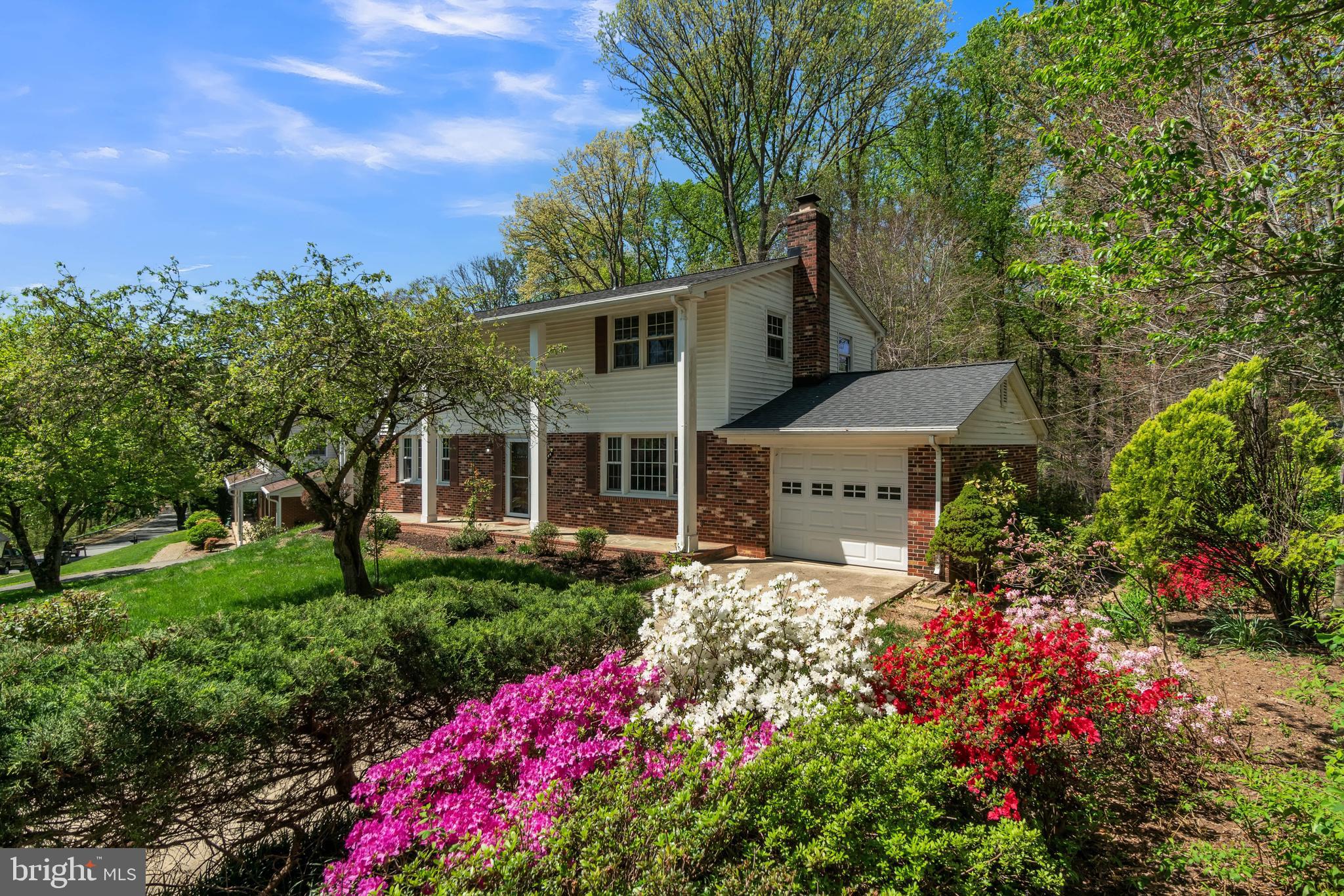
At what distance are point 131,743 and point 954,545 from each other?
375 inches

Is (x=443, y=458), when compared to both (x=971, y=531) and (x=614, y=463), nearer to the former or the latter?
(x=614, y=463)

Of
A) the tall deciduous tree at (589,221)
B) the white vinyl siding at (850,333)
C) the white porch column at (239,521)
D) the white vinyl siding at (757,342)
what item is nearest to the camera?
the white vinyl siding at (757,342)

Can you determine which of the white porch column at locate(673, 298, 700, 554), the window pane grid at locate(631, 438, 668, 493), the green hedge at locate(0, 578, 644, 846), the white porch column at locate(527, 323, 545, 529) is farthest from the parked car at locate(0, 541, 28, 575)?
the green hedge at locate(0, 578, 644, 846)

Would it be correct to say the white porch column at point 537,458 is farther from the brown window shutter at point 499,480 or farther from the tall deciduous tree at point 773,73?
the tall deciduous tree at point 773,73

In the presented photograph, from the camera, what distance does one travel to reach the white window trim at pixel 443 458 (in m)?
17.2

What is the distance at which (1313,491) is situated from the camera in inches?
251

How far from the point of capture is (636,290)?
1334 cm

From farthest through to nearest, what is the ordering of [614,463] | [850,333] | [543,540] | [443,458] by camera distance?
[443,458], [850,333], [614,463], [543,540]

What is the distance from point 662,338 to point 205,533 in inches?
1028

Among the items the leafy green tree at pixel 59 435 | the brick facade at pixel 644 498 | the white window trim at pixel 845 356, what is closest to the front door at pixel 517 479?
the brick facade at pixel 644 498

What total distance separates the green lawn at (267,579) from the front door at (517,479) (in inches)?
142

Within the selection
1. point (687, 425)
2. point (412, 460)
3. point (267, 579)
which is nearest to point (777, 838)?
point (687, 425)

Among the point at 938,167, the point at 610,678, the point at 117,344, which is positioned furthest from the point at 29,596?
the point at 938,167

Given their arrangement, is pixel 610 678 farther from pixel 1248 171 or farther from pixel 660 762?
pixel 1248 171
